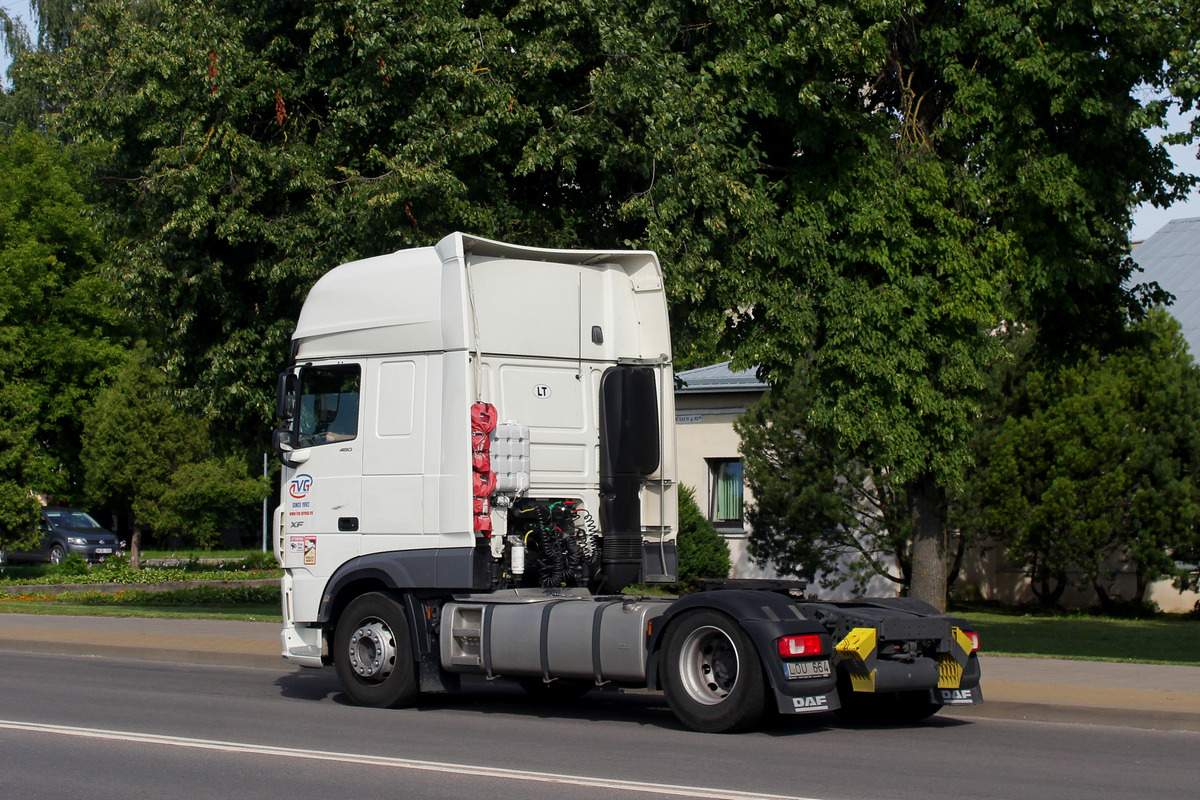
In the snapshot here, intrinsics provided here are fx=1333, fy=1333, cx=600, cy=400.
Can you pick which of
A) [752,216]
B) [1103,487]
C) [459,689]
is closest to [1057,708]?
[459,689]

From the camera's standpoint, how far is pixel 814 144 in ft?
52.6

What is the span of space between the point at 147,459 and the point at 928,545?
993 inches

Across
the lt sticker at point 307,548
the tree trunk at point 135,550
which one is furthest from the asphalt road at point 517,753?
the tree trunk at point 135,550

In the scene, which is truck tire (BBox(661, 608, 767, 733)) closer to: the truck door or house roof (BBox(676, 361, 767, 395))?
the truck door

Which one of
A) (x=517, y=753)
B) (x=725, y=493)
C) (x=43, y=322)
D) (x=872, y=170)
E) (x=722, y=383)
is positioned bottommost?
(x=517, y=753)

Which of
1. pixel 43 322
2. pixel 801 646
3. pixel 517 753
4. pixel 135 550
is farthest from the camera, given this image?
pixel 135 550

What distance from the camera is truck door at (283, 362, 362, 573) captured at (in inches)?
451

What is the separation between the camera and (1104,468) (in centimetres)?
2475

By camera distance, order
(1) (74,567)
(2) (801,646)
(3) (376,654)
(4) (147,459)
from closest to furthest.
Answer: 1. (2) (801,646)
2. (3) (376,654)
3. (1) (74,567)
4. (4) (147,459)

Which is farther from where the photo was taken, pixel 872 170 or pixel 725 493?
pixel 725 493

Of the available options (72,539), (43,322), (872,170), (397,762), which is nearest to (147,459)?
(43,322)

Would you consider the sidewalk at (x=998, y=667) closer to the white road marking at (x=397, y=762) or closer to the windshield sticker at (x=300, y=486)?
the windshield sticker at (x=300, y=486)

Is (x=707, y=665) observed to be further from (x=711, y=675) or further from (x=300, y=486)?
(x=300, y=486)

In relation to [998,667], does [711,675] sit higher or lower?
→ higher
